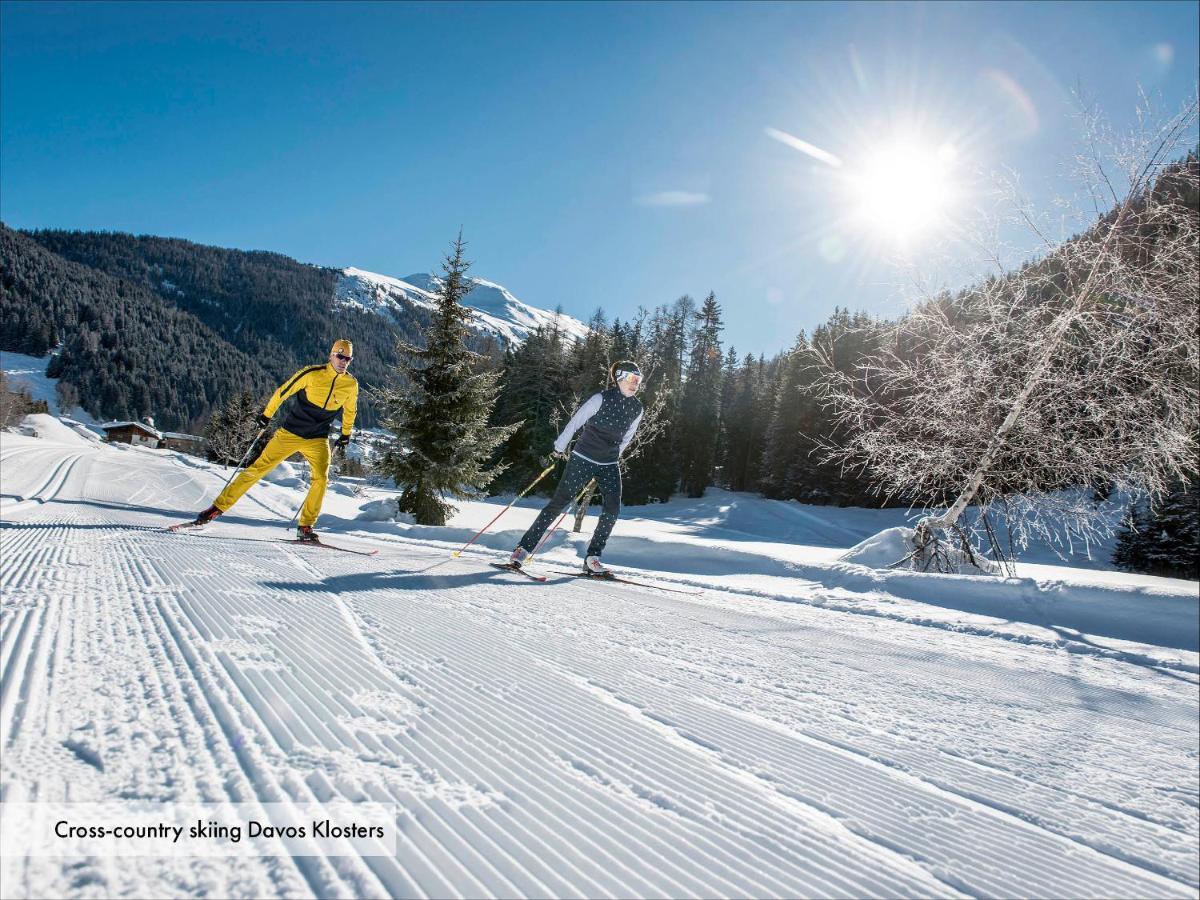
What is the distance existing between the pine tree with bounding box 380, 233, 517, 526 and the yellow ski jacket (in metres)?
10.0

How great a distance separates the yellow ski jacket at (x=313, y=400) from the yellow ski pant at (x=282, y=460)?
95mm

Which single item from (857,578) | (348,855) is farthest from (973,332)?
(348,855)

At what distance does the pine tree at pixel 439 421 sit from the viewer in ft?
52.9

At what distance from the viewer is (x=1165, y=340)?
5895 millimetres

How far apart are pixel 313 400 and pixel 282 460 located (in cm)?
70

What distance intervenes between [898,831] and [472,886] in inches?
39.3

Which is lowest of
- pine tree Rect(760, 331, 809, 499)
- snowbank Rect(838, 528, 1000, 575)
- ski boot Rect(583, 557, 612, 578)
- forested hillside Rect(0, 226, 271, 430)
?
ski boot Rect(583, 557, 612, 578)

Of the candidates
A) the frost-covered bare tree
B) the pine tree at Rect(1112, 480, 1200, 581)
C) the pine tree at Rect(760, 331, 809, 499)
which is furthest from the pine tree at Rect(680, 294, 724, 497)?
the frost-covered bare tree

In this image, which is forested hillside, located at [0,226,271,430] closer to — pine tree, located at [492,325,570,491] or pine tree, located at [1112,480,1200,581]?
pine tree, located at [492,325,570,491]

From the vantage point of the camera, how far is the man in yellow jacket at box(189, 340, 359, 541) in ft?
19.1

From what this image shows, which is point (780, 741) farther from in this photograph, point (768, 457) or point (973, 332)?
point (768, 457)
